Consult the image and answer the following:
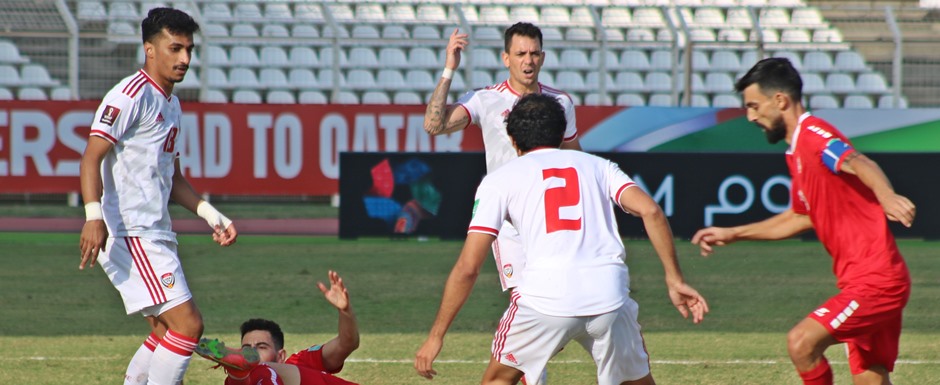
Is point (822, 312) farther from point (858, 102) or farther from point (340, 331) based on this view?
point (858, 102)

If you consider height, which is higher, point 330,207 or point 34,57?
point 34,57

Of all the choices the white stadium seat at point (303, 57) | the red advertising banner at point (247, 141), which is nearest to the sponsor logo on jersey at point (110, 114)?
the red advertising banner at point (247, 141)

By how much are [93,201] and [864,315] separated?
3.35 m

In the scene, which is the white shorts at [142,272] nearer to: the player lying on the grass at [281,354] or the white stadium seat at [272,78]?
the player lying on the grass at [281,354]

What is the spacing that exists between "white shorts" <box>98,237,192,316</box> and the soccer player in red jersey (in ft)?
8.90

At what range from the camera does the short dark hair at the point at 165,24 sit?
5.66 m

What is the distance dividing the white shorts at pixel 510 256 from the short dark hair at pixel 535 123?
1363 millimetres

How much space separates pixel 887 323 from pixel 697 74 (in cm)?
1692

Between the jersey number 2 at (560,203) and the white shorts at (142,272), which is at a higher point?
the jersey number 2 at (560,203)

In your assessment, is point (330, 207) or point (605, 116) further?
point (330, 207)

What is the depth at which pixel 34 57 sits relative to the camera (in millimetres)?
20031

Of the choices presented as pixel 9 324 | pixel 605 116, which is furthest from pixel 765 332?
pixel 605 116

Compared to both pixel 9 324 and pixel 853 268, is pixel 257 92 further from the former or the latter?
pixel 853 268

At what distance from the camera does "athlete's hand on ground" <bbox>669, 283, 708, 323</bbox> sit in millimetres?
4750
